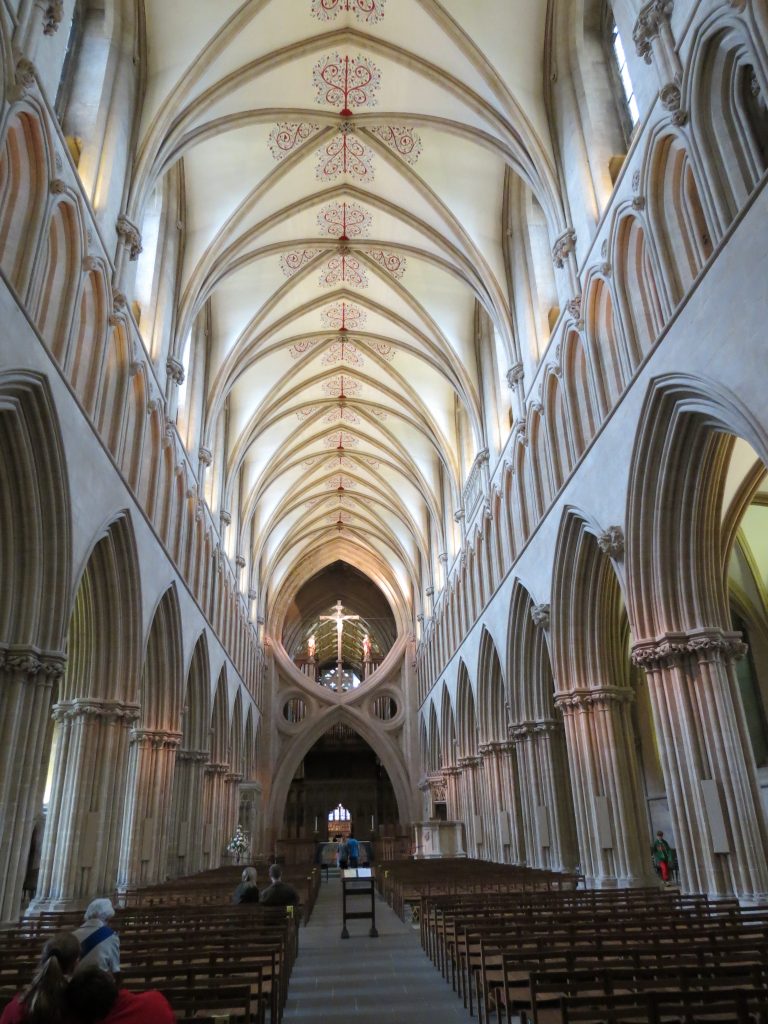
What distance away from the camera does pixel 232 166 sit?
17.9m

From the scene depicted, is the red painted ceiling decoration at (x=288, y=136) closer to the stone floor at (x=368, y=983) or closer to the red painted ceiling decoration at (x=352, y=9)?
the red painted ceiling decoration at (x=352, y=9)

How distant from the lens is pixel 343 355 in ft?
86.1

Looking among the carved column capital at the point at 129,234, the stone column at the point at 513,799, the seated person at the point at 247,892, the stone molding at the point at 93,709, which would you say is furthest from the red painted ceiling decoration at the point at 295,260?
the seated person at the point at 247,892

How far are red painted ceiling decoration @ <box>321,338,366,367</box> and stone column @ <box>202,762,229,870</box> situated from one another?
1344 centimetres

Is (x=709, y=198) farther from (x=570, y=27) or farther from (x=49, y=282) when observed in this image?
(x=49, y=282)

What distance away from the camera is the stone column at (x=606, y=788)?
1336 cm

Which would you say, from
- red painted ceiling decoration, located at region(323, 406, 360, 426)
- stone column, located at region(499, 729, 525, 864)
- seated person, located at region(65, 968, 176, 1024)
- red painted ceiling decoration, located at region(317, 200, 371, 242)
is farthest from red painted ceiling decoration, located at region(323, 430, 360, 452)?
seated person, located at region(65, 968, 176, 1024)

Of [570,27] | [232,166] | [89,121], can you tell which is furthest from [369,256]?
[89,121]

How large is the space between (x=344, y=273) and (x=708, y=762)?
16739mm

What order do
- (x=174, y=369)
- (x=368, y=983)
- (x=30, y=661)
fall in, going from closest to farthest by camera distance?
1. (x=368, y=983)
2. (x=30, y=661)
3. (x=174, y=369)

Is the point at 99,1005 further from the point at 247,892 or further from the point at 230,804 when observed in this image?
the point at 230,804

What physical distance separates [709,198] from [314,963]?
1046 cm

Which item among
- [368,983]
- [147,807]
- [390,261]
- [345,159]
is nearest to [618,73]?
[345,159]

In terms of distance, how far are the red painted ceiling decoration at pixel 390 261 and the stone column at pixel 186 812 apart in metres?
14.1
